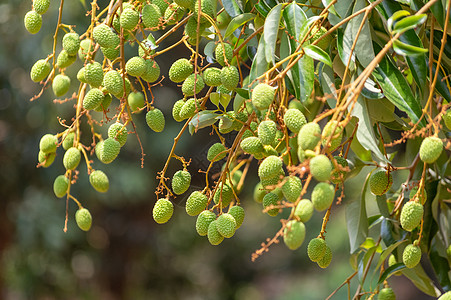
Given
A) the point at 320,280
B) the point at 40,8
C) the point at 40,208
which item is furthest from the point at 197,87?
the point at 320,280

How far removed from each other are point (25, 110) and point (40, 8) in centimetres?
213

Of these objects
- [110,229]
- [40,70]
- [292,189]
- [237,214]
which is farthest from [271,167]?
[110,229]

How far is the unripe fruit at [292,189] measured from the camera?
46 centimetres

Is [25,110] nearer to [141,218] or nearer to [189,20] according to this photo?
[141,218]

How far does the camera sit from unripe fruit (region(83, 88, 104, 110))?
601mm

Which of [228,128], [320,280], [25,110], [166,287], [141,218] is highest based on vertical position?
[228,128]

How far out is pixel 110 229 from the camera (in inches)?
126

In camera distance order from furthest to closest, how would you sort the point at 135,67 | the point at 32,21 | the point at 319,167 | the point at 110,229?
the point at 110,229 → the point at 32,21 → the point at 135,67 → the point at 319,167

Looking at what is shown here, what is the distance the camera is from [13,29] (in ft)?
8.68

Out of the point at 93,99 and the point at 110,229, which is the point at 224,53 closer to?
the point at 93,99

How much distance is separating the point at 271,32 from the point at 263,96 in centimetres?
7

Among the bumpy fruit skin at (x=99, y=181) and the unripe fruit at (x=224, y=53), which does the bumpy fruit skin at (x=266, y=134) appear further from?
the bumpy fruit skin at (x=99, y=181)

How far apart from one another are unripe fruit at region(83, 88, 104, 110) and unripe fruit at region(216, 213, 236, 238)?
0.18 m

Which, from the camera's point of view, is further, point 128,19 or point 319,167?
point 128,19
